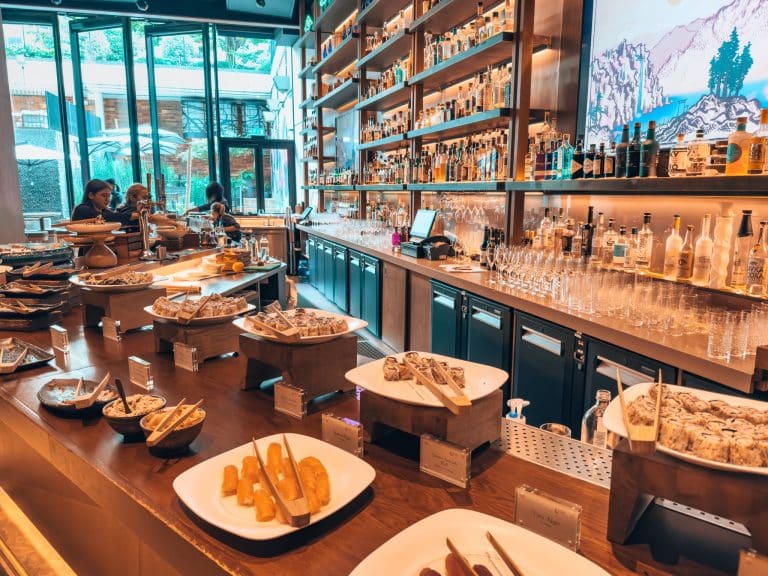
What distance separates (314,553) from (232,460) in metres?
0.30

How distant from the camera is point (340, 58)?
25.9ft

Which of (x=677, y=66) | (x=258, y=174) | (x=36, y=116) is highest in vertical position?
(x=36, y=116)

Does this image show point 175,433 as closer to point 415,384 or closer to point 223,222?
point 415,384

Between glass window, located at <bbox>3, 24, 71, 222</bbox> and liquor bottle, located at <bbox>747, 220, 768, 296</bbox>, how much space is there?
10222 mm

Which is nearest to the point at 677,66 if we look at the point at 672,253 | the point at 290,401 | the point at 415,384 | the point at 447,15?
the point at 672,253

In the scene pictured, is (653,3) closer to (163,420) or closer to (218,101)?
(163,420)

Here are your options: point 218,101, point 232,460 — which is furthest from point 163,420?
point 218,101

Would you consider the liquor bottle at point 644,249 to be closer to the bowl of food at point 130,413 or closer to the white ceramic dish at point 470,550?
the white ceramic dish at point 470,550

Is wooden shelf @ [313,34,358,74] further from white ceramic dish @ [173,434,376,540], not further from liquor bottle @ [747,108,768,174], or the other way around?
white ceramic dish @ [173,434,376,540]

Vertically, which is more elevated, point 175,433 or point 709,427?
point 709,427

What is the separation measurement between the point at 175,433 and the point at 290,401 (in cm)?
34

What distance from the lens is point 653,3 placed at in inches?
120

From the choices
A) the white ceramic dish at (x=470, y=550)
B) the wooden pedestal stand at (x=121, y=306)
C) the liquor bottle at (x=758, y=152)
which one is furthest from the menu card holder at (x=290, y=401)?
the liquor bottle at (x=758, y=152)

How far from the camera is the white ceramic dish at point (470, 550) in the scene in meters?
0.82
